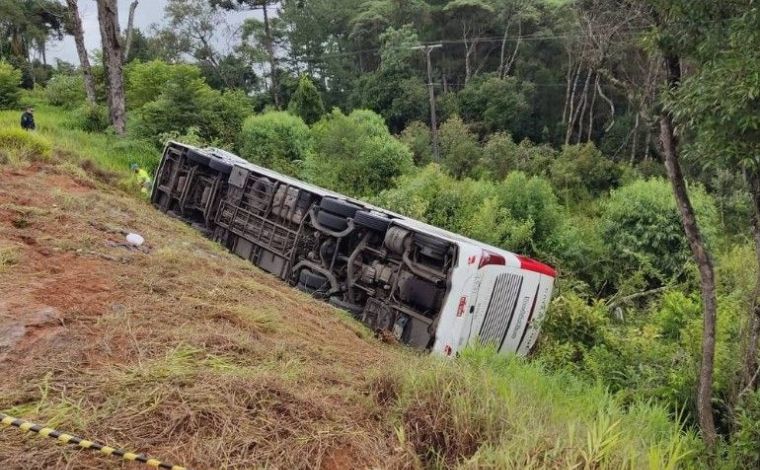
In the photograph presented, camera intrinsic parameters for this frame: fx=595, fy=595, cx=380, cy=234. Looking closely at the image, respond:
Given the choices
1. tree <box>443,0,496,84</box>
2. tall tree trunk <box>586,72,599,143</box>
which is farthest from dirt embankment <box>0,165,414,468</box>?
tree <box>443,0,496,84</box>

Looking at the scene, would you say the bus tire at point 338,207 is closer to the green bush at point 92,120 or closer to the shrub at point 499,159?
the green bush at point 92,120

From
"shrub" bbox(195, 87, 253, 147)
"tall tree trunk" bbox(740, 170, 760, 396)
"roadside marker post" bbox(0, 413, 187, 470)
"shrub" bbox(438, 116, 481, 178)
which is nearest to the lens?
"roadside marker post" bbox(0, 413, 187, 470)

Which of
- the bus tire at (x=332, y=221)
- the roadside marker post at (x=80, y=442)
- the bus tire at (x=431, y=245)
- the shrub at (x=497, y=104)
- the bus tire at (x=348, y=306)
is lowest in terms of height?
the bus tire at (x=348, y=306)

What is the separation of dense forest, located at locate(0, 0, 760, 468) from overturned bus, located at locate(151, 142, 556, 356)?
0.86 metres

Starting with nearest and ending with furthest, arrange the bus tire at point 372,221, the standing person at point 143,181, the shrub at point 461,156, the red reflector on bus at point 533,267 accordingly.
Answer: the red reflector on bus at point 533,267 → the bus tire at point 372,221 → the standing person at point 143,181 → the shrub at point 461,156

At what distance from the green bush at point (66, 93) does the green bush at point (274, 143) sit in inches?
506

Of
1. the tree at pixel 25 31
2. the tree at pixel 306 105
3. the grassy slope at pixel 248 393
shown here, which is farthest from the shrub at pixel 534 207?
the tree at pixel 25 31

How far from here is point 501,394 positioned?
3537 millimetres

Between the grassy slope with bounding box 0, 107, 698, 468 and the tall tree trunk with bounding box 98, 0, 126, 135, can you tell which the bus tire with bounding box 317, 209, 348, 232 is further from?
the tall tree trunk with bounding box 98, 0, 126, 135

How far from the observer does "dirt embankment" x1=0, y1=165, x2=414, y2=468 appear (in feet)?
9.96

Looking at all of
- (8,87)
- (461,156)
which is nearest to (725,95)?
(461,156)

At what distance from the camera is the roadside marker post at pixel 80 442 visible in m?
2.77

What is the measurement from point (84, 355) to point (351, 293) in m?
4.15

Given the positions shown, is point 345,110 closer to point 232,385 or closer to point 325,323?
point 325,323
